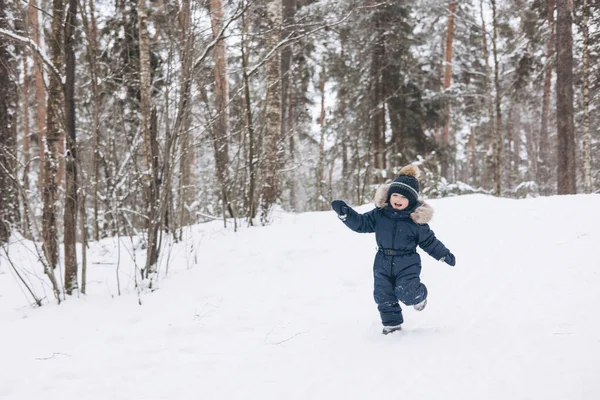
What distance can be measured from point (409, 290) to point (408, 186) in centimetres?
82

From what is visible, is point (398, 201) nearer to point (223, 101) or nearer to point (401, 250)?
point (401, 250)

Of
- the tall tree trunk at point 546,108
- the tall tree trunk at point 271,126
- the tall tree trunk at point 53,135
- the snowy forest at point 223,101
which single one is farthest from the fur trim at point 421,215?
the tall tree trunk at point 546,108

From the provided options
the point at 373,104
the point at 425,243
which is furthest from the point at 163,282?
the point at 373,104

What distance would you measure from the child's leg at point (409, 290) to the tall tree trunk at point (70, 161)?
3430mm

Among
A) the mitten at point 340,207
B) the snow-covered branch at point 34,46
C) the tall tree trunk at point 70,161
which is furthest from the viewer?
the tall tree trunk at point 70,161

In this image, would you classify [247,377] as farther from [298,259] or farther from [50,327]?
[298,259]

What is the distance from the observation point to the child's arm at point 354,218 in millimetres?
3209

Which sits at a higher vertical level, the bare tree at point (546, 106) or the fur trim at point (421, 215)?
the bare tree at point (546, 106)

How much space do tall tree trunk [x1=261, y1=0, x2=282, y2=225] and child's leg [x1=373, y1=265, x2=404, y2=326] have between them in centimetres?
438

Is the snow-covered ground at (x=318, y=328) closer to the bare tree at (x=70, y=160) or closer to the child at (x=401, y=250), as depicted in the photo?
the child at (x=401, y=250)

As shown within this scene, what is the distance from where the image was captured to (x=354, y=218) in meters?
3.25

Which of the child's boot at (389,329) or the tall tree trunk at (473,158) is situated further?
the tall tree trunk at (473,158)

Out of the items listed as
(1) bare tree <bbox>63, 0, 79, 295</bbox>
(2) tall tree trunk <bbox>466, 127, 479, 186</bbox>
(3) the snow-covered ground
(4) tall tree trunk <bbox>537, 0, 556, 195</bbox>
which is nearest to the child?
(3) the snow-covered ground

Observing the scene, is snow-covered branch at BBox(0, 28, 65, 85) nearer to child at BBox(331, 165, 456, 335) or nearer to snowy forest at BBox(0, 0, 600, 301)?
snowy forest at BBox(0, 0, 600, 301)
